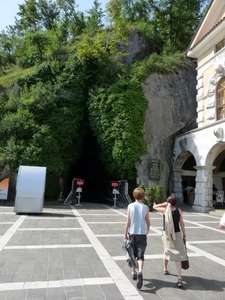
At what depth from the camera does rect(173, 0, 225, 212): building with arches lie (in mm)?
17375

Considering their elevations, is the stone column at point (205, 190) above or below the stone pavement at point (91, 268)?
above

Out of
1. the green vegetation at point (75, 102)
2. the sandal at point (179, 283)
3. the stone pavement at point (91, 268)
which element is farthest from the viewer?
the green vegetation at point (75, 102)

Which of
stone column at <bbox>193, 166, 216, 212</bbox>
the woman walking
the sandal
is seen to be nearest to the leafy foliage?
stone column at <bbox>193, 166, 216, 212</bbox>

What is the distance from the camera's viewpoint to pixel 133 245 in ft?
16.6

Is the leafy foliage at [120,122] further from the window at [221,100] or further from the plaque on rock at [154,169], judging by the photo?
the window at [221,100]

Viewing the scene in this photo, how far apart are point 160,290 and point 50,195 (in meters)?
15.9

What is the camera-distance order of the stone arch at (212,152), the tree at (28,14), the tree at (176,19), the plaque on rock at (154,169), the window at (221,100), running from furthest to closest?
the tree at (176,19) → the tree at (28,14) → the plaque on rock at (154,169) → the window at (221,100) → the stone arch at (212,152)

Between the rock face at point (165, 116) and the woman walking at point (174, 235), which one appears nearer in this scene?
the woman walking at point (174, 235)

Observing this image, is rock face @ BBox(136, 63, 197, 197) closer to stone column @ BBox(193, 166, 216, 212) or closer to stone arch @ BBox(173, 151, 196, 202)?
stone arch @ BBox(173, 151, 196, 202)

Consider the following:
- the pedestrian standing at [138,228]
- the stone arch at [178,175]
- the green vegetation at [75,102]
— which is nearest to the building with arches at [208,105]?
the stone arch at [178,175]

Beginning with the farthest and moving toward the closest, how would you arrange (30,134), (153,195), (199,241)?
(30,134) < (153,195) < (199,241)

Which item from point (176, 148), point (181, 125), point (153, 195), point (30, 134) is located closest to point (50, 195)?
point (30, 134)

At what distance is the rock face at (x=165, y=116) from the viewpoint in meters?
21.2

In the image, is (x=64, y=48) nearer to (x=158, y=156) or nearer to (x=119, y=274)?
(x=158, y=156)
